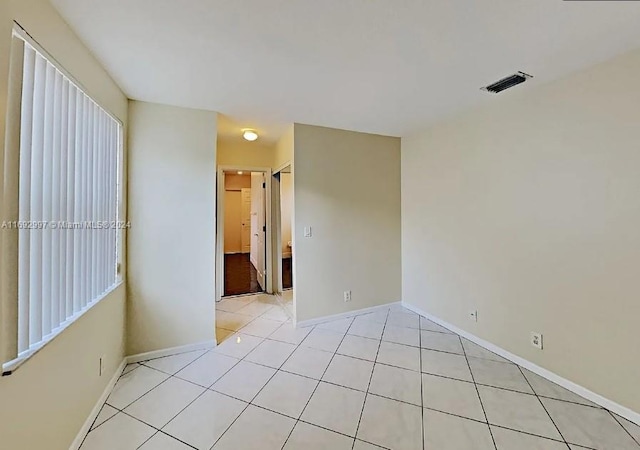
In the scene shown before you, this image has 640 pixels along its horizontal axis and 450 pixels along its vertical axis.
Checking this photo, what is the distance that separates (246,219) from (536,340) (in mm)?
7445

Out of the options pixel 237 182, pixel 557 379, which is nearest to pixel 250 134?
pixel 557 379

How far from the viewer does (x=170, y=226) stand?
249cm

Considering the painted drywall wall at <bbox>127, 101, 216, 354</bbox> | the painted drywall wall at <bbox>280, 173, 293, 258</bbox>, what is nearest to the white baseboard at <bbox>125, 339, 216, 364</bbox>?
the painted drywall wall at <bbox>127, 101, 216, 354</bbox>

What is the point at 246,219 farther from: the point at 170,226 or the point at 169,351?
the point at 169,351

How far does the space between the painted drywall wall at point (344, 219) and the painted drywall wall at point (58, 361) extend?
1.74 meters

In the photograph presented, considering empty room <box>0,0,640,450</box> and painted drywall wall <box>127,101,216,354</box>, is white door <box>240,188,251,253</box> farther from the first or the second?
painted drywall wall <box>127,101,216,354</box>

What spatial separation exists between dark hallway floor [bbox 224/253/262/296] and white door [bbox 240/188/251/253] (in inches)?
35.1

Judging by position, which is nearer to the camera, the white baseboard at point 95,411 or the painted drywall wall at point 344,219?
the white baseboard at point 95,411

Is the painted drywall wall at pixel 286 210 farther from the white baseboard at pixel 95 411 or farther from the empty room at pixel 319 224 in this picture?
the white baseboard at pixel 95 411

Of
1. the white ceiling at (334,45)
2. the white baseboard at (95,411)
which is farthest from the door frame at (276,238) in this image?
the white baseboard at (95,411)

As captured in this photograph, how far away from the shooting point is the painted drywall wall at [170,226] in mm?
2387

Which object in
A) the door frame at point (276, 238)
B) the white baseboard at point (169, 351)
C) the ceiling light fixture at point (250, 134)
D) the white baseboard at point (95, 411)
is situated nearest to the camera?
the white baseboard at point (95, 411)

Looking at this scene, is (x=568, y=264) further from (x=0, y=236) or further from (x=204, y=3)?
(x=0, y=236)

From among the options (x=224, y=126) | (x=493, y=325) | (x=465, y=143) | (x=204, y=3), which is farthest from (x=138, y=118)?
(x=493, y=325)
